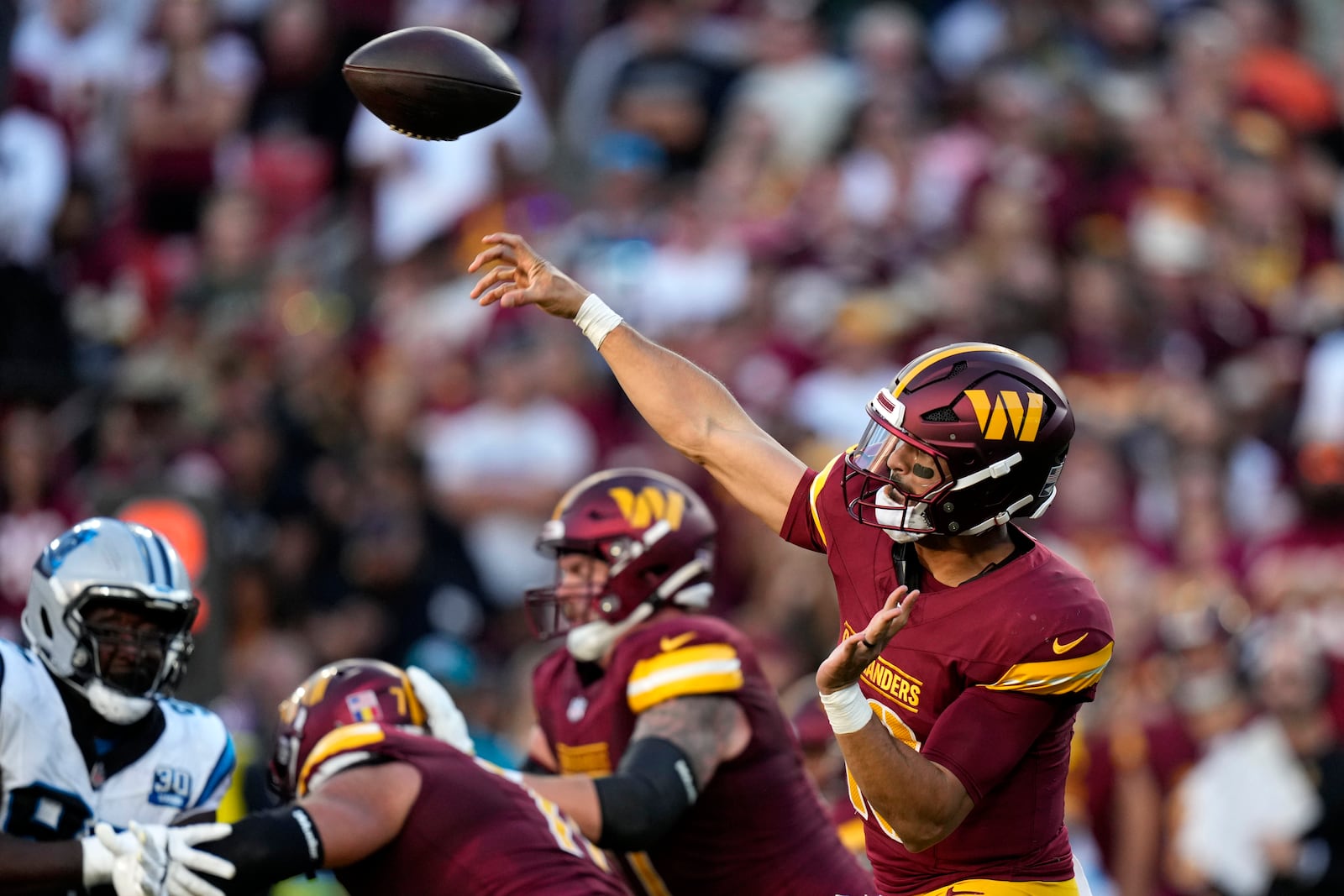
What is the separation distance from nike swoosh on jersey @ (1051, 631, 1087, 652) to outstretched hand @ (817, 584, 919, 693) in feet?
1.39

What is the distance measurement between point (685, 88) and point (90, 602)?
8.28m

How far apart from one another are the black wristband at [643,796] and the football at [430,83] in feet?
5.49

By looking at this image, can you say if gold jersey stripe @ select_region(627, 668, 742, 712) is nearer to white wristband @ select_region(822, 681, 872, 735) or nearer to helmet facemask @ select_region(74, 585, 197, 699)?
helmet facemask @ select_region(74, 585, 197, 699)

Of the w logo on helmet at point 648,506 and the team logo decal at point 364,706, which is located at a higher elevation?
the w logo on helmet at point 648,506

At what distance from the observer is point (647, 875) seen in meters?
5.61

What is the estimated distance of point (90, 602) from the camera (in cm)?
486

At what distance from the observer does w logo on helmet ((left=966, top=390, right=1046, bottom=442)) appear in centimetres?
420

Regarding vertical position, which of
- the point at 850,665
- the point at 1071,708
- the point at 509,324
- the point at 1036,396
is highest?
the point at 1036,396

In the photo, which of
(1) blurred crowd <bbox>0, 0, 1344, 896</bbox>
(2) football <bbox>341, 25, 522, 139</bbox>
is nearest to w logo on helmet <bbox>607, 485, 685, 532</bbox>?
(2) football <bbox>341, 25, 522, 139</bbox>

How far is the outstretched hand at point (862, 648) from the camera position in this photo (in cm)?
379

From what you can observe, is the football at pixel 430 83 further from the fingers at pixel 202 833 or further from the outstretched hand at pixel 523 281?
the fingers at pixel 202 833

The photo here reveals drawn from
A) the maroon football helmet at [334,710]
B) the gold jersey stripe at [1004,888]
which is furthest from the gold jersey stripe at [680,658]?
the gold jersey stripe at [1004,888]

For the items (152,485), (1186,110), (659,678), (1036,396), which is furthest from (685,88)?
(1036,396)

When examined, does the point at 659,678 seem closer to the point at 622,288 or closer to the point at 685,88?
the point at 622,288
